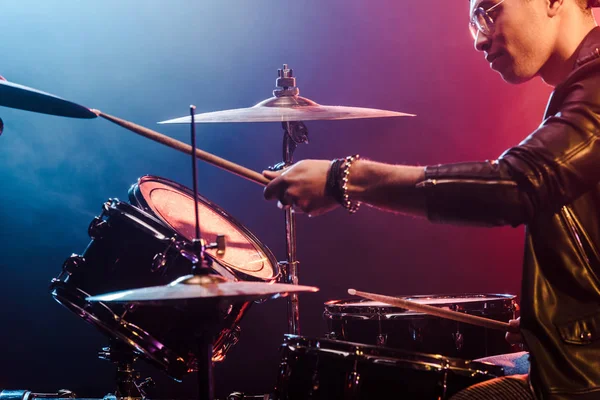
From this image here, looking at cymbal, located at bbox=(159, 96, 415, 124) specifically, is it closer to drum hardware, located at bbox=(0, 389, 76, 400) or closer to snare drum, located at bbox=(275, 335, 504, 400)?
snare drum, located at bbox=(275, 335, 504, 400)

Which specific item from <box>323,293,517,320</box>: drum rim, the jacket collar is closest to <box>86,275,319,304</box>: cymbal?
the jacket collar

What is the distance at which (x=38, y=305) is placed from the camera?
139 inches

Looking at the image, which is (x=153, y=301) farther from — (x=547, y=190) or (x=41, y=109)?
(x=41, y=109)

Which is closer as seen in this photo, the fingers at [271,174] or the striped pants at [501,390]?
the striped pants at [501,390]

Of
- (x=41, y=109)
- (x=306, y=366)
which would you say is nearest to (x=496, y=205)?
(x=306, y=366)

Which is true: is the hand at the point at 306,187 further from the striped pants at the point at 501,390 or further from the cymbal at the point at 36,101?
the cymbal at the point at 36,101

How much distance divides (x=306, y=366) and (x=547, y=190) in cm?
74

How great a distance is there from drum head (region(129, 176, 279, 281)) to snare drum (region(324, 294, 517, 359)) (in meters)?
0.38

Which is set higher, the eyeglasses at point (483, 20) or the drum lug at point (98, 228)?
the eyeglasses at point (483, 20)

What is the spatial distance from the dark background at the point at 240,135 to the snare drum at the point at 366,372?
74.9 inches

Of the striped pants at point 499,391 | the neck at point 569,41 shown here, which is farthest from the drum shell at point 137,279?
the neck at point 569,41

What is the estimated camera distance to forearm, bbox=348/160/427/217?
50.1 inches

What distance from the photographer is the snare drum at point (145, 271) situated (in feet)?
7.02

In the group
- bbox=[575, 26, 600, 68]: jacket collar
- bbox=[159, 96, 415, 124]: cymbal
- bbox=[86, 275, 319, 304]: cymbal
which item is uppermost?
bbox=[159, 96, 415, 124]: cymbal
